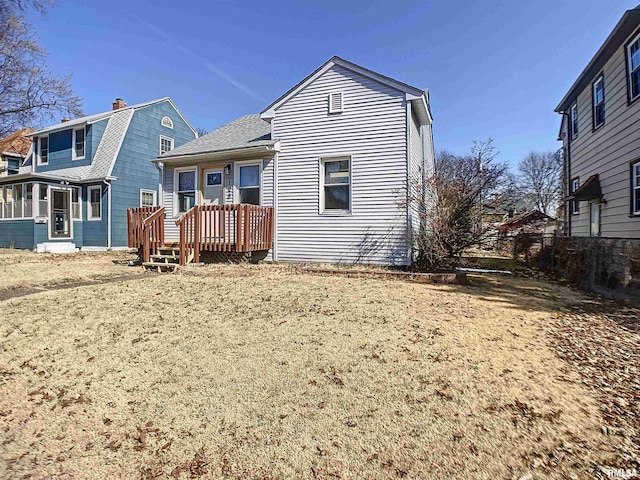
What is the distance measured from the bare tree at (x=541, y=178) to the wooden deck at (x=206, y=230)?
37.3 metres

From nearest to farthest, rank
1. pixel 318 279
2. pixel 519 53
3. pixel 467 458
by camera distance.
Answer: pixel 467 458 < pixel 318 279 < pixel 519 53

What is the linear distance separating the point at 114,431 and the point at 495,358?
3.33 metres

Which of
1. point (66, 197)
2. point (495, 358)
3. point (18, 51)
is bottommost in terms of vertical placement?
point (495, 358)

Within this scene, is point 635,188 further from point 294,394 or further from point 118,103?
point 118,103

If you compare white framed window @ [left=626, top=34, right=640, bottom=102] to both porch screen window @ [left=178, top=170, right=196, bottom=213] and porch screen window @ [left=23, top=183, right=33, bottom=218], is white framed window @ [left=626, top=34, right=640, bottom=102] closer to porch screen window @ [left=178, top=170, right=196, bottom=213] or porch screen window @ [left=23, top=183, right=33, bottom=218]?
porch screen window @ [left=178, top=170, right=196, bottom=213]

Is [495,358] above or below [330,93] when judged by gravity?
below

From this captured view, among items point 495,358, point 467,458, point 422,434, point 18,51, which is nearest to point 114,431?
point 422,434

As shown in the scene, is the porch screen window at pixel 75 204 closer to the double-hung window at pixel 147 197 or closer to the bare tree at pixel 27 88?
the double-hung window at pixel 147 197

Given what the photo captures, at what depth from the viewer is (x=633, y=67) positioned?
27.5 feet

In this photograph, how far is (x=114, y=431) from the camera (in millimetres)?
2521

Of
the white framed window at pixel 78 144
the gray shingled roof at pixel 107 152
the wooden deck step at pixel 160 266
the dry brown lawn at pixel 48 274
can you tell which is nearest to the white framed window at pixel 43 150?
the gray shingled roof at pixel 107 152

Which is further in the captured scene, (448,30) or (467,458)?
(448,30)

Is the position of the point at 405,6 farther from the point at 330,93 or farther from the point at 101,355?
the point at 101,355

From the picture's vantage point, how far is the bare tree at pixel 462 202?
7.94 metres
